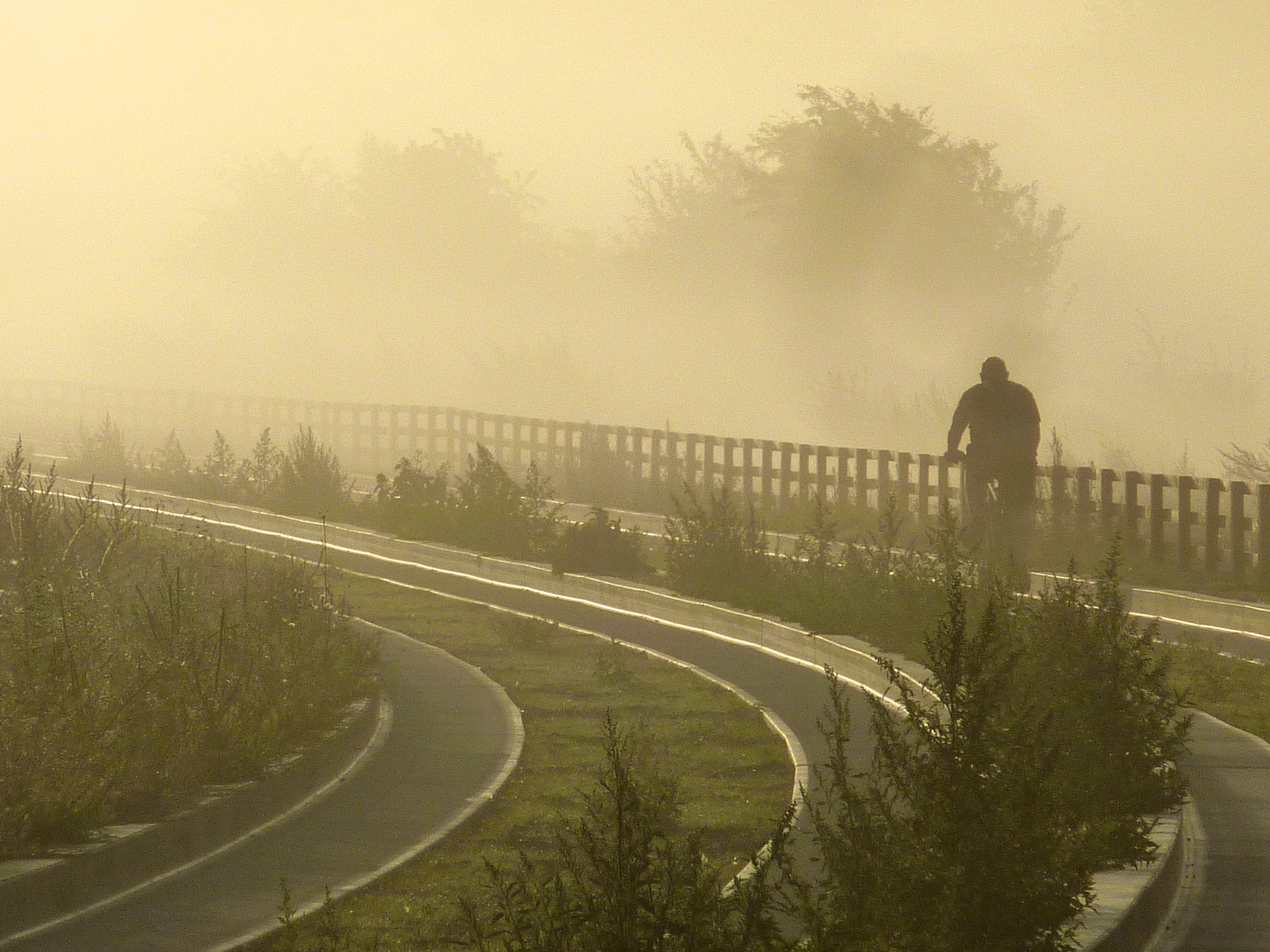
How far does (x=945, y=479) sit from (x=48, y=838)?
15.3 metres

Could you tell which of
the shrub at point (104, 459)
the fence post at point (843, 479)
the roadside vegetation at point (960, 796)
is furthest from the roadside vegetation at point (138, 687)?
the shrub at point (104, 459)

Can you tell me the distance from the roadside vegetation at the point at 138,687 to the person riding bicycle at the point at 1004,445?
5833 millimetres

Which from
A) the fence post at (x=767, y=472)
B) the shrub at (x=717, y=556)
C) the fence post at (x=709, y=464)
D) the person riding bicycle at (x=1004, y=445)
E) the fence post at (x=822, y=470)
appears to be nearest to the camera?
the person riding bicycle at (x=1004, y=445)

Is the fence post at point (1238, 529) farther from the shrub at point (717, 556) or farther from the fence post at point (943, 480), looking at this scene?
the shrub at point (717, 556)

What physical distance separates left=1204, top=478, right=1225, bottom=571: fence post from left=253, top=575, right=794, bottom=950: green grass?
6.92m

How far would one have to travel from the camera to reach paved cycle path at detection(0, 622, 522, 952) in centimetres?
704

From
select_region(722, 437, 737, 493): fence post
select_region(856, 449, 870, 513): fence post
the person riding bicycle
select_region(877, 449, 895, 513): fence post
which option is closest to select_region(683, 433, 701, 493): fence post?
select_region(722, 437, 737, 493): fence post

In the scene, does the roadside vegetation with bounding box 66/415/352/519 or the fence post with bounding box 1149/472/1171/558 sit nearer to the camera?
the fence post with bounding box 1149/472/1171/558

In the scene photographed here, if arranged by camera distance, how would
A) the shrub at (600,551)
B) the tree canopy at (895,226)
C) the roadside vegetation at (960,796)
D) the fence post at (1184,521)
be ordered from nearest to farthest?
1. the roadside vegetation at (960,796)
2. the shrub at (600,551)
3. the fence post at (1184,521)
4. the tree canopy at (895,226)

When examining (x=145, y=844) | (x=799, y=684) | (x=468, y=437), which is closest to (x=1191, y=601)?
(x=799, y=684)

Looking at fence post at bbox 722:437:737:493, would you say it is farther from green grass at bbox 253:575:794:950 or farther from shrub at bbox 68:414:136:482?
shrub at bbox 68:414:136:482

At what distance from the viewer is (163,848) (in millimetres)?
8109

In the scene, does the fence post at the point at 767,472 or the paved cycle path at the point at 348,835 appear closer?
the paved cycle path at the point at 348,835

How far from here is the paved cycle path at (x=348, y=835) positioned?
704 cm
